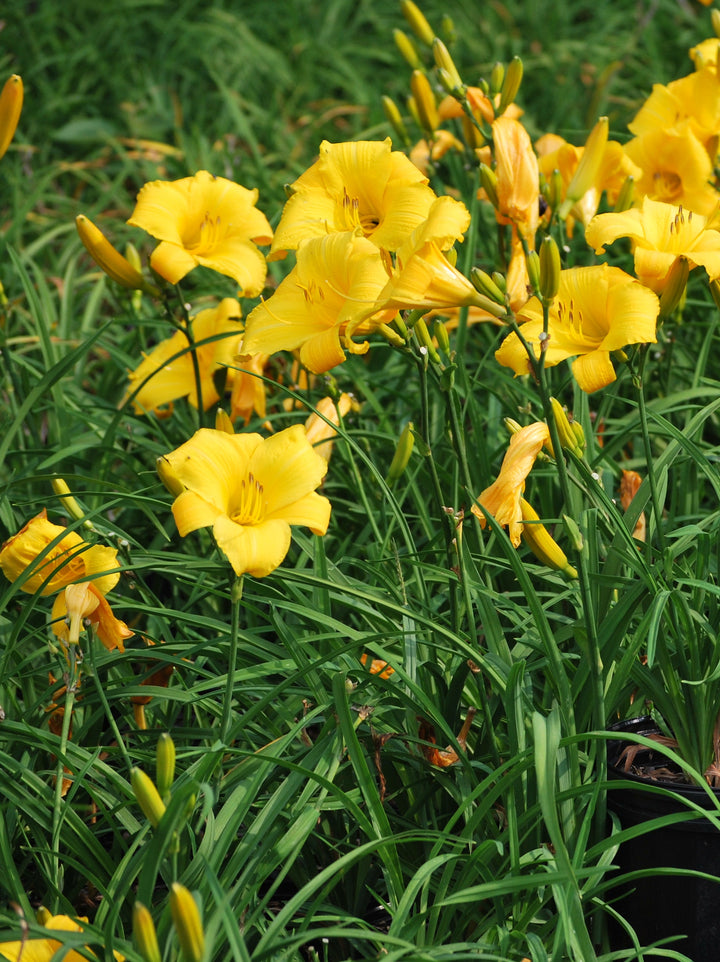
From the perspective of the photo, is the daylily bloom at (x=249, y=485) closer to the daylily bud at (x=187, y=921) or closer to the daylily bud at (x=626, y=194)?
the daylily bud at (x=187, y=921)

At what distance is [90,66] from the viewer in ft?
14.2

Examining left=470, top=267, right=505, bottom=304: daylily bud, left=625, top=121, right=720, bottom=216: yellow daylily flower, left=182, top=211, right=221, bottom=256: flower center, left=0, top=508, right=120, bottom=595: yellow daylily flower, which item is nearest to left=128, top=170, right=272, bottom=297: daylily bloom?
left=182, top=211, right=221, bottom=256: flower center

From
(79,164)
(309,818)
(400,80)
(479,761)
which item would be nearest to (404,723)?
(479,761)

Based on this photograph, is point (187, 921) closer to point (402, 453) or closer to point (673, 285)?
point (402, 453)

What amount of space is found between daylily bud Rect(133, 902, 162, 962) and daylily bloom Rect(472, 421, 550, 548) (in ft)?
2.00

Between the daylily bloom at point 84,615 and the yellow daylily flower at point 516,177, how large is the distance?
2.72 ft

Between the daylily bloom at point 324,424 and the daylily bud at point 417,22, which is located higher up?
the daylily bud at point 417,22

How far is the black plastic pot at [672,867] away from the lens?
1.31 m

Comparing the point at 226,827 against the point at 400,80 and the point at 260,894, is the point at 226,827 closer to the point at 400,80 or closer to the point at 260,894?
the point at 260,894

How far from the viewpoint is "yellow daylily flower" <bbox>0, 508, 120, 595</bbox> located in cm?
138

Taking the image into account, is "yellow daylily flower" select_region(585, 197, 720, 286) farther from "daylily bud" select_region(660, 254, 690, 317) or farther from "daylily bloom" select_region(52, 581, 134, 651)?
"daylily bloom" select_region(52, 581, 134, 651)

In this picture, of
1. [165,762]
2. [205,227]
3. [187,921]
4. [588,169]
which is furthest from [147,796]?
[588,169]

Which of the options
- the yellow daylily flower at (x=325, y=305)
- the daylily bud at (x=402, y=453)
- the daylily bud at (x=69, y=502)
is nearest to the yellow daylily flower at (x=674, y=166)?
the daylily bud at (x=402, y=453)

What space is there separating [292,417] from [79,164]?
2.07m
